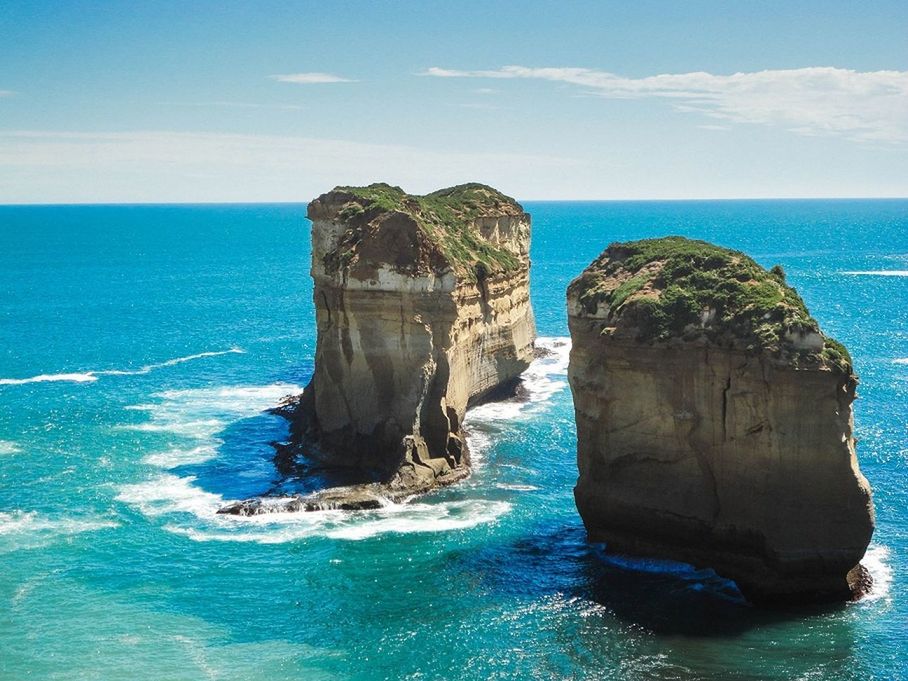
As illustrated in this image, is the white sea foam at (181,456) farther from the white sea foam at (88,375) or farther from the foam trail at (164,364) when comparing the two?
the foam trail at (164,364)

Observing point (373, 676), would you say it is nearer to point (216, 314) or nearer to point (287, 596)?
point (287, 596)

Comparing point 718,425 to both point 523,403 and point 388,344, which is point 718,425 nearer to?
point 388,344

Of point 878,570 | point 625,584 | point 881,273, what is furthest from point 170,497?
point 881,273

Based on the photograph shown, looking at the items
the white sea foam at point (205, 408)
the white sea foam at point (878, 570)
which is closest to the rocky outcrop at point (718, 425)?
the white sea foam at point (878, 570)

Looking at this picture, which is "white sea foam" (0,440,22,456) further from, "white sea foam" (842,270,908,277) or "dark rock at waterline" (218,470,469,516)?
"white sea foam" (842,270,908,277)

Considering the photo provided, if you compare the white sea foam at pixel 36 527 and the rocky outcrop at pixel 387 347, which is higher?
the rocky outcrop at pixel 387 347

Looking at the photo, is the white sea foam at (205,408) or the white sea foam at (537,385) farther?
the white sea foam at (537,385)
